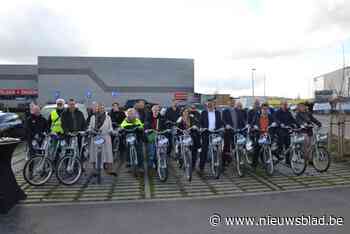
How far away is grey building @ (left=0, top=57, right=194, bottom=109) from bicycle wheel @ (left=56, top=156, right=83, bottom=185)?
4230cm

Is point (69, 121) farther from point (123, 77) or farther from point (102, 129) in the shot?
point (123, 77)

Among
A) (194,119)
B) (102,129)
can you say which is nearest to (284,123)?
(194,119)

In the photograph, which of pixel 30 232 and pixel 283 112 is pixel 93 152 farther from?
pixel 283 112

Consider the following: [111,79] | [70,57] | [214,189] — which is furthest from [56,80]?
[214,189]

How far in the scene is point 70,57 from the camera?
5116 cm

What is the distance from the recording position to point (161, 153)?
9.50 m

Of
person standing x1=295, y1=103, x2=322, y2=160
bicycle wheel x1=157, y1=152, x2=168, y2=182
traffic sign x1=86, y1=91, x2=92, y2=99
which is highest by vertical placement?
traffic sign x1=86, y1=91, x2=92, y2=99

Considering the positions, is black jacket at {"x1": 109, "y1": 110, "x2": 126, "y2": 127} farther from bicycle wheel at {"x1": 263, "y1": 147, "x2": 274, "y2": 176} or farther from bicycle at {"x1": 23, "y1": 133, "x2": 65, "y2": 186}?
bicycle wheel at {"x1": 263, "y1": 147, "x2": 274, "y2": 176}

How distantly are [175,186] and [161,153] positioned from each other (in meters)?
1.08

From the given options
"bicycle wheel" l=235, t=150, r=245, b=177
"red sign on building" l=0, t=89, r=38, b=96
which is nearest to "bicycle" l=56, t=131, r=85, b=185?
"bicycle wheel" l=235, t=150, r=245, b=177

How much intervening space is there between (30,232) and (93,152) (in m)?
4.12

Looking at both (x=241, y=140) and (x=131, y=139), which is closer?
(x=131, y=139)

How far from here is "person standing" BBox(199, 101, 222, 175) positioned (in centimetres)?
990

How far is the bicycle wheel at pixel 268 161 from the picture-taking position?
31.7 ft
